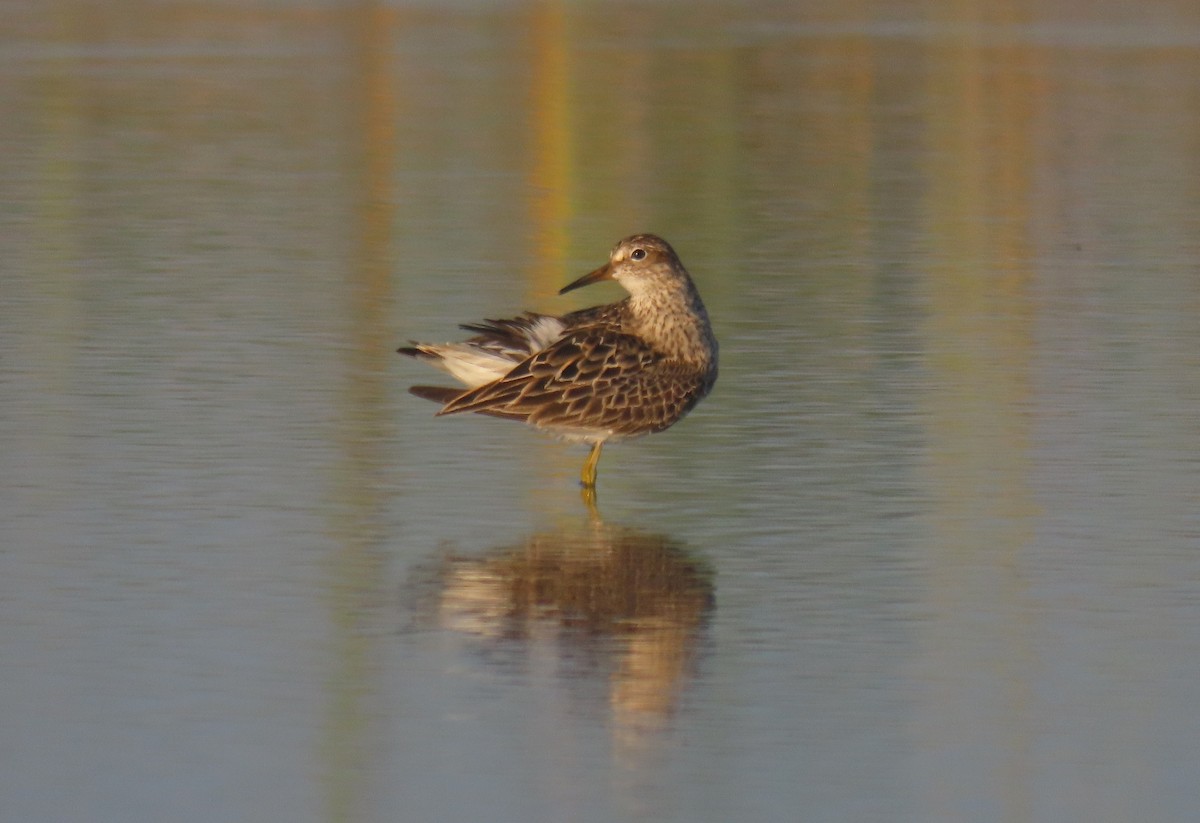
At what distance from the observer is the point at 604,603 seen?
906 cm

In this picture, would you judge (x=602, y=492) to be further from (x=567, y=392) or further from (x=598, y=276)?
(x=598, y=276)

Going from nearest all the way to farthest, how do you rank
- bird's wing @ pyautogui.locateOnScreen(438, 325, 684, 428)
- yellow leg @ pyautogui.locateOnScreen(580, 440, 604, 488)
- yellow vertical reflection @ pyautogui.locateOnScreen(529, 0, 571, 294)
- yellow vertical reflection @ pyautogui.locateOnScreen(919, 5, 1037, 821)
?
yellow vertical reflection @ pyautogui.locateOnScreen(919, 5, 1037, 821)
bird's wing @ pyautogui.locateOnScreen(438, 325, 684, 428)
yellow leg @ pyautogui.locateOnScreen(580, 440, 604, 488)
yellow vertical reflection @ pyautogui.locateOnScreen(529, 0, 571, 294)

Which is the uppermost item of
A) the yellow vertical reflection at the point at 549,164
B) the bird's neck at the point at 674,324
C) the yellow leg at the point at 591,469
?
the yellow vertical reflection at the point at 549,164

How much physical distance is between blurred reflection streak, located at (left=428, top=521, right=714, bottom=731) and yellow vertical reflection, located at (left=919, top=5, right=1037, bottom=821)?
2.70 feet

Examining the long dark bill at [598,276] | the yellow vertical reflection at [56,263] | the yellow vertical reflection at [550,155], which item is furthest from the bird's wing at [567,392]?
the yellow vertical reflection at [550,155]

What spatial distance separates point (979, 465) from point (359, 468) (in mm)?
2640

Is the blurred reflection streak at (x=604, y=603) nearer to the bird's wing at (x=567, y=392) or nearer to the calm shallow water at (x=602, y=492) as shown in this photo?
Result: the calm shallow water at (x=602, y=492)

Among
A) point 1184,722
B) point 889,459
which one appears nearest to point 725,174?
point 889,459

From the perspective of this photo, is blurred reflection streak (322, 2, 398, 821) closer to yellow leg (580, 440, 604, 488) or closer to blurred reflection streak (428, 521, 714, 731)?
blurred reflection streak (428, 521, 714, 731)

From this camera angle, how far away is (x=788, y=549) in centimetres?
971

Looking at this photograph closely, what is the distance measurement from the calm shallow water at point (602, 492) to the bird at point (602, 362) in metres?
0.33

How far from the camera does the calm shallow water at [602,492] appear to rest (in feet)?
24.1

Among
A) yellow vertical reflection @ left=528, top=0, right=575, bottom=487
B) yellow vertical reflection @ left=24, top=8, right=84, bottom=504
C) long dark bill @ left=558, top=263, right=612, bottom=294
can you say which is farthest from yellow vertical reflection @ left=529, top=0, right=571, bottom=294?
long dark bill @ left=558, top=263, right=612, bottom=294

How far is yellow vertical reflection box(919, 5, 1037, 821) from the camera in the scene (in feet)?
25.0
